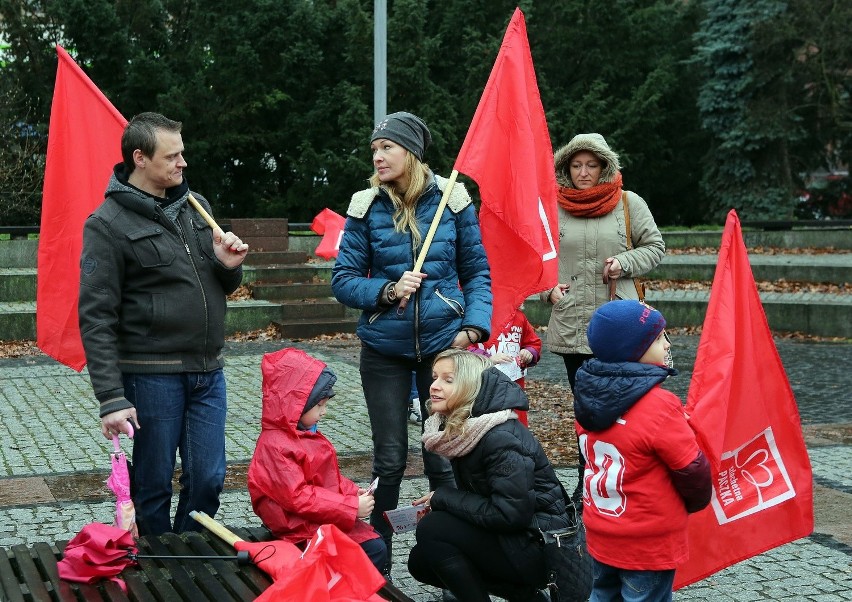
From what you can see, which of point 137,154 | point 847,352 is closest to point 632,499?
point 137,154

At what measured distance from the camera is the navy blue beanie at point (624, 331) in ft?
12.3

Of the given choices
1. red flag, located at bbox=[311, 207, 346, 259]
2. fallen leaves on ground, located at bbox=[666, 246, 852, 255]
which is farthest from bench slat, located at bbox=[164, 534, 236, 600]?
fallen leaves on ground, located at bbox=[666, 246, 852, 255]

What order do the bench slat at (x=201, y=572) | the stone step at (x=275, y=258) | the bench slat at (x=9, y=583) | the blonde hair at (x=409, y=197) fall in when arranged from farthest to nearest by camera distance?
the stone step at (x=275, y=258) → the blonde hair at (x=409, y=197) → the bench slat at (x=201, y=572) → the bench slat at (x=9, y=583)

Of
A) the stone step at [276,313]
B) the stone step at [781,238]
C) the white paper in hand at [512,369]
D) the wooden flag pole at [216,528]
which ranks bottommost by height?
the stone step at [276,313]

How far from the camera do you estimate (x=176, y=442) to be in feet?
14.2

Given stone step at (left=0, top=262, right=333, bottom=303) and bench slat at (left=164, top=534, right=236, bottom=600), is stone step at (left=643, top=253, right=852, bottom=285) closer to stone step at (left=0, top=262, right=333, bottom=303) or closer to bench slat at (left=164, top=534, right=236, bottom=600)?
stone step at (left=0, top=262, right=333, bottom=303)

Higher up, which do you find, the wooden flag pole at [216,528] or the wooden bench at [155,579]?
the wooden flag pole at [216,528]

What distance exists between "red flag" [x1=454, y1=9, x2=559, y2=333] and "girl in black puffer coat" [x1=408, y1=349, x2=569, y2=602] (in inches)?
46.6

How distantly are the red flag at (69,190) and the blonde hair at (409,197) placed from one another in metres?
1.30

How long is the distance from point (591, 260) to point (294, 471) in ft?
7.45

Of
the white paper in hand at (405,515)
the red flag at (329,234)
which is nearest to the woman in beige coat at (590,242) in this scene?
the white paper in hand at (405,515)

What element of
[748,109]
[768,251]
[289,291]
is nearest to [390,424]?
[289,291]

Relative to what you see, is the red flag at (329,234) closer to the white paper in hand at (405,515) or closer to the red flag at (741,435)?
the white paper in hand at (405,515)

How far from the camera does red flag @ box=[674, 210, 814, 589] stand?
13.8ft
